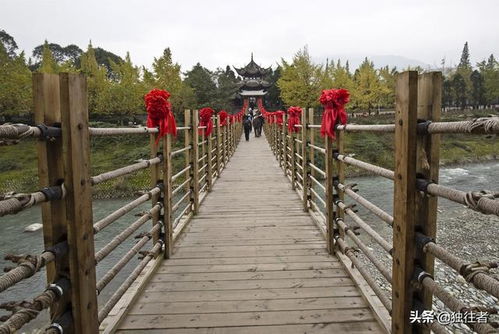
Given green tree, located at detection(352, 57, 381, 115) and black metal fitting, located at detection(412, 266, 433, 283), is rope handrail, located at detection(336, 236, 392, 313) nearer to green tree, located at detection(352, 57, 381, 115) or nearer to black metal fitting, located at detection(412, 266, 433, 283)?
black metal fitting, located at detection(412, 266, 433, 283)

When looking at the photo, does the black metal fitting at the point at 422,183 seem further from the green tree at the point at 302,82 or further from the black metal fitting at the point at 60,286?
the green tree at the point at 302,82

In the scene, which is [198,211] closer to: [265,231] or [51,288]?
[265,231]

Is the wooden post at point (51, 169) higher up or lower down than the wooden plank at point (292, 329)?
higher up

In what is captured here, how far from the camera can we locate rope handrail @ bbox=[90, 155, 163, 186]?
6.66 feet

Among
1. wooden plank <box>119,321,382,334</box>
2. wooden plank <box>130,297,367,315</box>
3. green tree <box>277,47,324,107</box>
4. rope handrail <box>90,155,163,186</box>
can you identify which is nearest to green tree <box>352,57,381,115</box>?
green tree <box>277,47,324,107</box>

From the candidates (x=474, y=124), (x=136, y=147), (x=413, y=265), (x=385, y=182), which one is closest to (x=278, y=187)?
(x=413, y=265)

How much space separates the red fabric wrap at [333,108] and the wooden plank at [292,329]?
1.62 m

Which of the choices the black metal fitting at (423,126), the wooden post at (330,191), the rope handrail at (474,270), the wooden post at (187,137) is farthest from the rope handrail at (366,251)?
the wooden post at (187,137)

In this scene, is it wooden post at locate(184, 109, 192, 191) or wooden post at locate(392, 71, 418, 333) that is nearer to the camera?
wooden post at locate(392, 71, 418, 333)

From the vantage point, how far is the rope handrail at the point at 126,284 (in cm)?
218

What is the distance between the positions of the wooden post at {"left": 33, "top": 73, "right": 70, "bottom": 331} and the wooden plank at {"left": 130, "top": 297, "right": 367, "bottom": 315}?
96 centimetres

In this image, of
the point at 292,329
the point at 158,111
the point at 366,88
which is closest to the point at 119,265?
the point at 292,329

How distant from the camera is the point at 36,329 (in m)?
5.59

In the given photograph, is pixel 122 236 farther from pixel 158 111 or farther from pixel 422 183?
pixel 422 183
